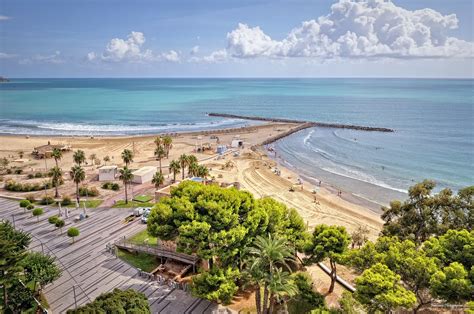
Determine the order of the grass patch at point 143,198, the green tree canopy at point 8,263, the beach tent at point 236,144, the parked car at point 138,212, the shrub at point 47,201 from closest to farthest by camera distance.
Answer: the green tree canopy at point 8,263
the parked car at point 138,212
the shrub at point 47,201
the grass patch at point 143,198
the beach tent at point 236,144

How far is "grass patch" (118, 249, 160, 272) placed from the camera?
30234 mm

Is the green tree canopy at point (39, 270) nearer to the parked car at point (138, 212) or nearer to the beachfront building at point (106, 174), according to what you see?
the parked car at point (138, 212)

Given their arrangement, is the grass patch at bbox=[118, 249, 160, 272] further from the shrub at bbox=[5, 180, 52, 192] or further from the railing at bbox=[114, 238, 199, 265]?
the shrub at bbox=[5, 180, 52, 192]

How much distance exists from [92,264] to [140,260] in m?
4.46

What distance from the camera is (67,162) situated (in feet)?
226

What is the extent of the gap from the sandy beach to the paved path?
9189mm

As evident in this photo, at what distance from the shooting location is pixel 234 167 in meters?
67.4

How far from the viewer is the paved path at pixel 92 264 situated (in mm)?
25266

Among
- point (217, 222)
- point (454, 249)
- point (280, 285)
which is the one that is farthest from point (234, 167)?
point (454, 249)

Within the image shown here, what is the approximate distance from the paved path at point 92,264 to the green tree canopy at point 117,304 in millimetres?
4151

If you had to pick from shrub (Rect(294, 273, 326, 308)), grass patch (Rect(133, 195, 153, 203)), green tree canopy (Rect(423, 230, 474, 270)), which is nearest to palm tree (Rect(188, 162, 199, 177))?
grass patch (Rect(133, 195, 153, 203))

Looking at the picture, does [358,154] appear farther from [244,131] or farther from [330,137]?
[244,131]

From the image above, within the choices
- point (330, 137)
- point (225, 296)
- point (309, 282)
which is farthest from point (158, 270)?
point (330, 137)

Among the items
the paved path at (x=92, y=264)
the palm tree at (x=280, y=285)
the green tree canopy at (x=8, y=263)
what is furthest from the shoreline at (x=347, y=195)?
the green tree canopy at (x=8, y=263)
